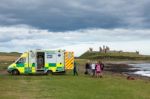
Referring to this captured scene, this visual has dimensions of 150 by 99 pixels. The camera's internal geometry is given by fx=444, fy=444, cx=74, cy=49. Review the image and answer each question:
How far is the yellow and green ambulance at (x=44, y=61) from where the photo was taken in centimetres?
5369

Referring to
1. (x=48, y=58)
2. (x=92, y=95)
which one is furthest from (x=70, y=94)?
(x=48, y=58)

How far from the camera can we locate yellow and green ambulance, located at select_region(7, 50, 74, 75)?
53.7m

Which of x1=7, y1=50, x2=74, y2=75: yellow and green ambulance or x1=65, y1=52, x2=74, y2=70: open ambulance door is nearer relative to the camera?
x1=7, y1=50, x2=74, y2=75: yellow and green ambulance

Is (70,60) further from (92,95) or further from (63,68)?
(92,95)

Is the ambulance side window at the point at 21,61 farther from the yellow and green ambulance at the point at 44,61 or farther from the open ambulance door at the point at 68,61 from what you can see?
the open ambulance door at the point at 68,61

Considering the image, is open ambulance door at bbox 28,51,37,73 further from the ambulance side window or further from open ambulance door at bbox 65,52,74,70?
open ambulance door at bbox 65,52,74,70

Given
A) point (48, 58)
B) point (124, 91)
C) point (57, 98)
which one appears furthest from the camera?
point (48, 58)

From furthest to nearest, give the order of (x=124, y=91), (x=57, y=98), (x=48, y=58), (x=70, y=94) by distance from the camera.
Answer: (x=48, y=58)
(x=124, y=91)
(x=70, y=94)
(x=57, y=98)

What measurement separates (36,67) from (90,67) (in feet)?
22.9

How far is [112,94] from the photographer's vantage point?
3030cm

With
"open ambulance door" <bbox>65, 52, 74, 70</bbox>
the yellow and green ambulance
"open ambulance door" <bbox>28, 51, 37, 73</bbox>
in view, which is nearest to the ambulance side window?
the yellow and green ambulance

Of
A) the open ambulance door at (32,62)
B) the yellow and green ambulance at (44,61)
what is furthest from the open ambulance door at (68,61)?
the open ambulance door at (32,62)

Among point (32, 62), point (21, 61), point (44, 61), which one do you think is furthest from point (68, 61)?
point (21, 61)

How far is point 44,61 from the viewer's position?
2111 inches
